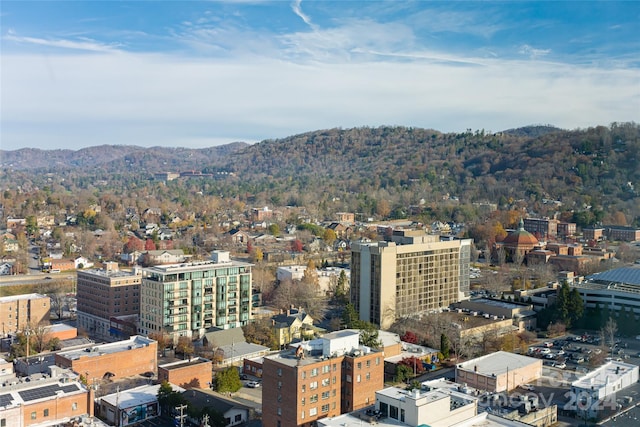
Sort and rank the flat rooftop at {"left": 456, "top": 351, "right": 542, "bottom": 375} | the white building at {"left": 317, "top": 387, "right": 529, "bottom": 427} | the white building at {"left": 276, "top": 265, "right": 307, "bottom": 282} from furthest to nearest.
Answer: the white building at {"left": 276, "top": 265, "right": 307, "bottom": 282}
the flat rooftop at {"left": 456, "top": 351, "right": 542, "bottom": 375}
the white building at {"left": 317, "top": 387, "right": 529, "bottom": 427}

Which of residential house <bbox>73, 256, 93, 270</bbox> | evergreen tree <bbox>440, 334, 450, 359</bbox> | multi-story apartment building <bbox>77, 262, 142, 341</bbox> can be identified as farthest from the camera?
residential house <bbox>73, 256, 93, 270</bbox>

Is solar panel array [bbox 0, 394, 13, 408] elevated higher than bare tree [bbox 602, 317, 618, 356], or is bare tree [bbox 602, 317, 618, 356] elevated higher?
solar panel array [bbox 0, 394, 13, 408]

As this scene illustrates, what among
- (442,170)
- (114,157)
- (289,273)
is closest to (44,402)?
(289,273)

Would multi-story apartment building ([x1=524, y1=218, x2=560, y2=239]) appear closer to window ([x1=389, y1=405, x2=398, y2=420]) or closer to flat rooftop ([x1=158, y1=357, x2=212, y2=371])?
flat rooftop ([x1=158, y1=357, x2=212, y2=371])

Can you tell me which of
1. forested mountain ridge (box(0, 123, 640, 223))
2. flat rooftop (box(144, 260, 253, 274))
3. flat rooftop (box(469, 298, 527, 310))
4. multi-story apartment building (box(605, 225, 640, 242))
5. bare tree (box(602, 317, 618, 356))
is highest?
forested mountain ridge (box(0, 123, 640, 223))

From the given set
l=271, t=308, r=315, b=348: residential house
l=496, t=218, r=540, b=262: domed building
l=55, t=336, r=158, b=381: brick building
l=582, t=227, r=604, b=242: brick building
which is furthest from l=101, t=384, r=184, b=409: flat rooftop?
l=582, t=227, r=604, b=242: brick building

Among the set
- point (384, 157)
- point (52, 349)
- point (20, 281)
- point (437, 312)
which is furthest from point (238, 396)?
point (384, 157)

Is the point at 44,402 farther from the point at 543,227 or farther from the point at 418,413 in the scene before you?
the point at 543,227
